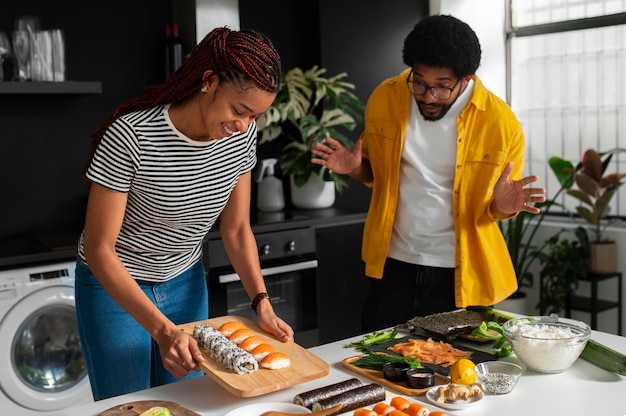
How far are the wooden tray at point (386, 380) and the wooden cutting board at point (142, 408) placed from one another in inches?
17.1

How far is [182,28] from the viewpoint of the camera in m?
4.23

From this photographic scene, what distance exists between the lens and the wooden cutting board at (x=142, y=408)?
63.6 inches

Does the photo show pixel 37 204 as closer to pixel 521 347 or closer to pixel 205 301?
pixel 205 301

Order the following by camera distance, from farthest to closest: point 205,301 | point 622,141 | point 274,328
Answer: point 622,141 → point 205,301 → point 274,328

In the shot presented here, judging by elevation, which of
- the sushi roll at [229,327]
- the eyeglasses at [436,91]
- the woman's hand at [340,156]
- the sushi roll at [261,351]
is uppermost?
the eyeglasses at [436,91]

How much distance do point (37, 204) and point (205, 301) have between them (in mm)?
2038

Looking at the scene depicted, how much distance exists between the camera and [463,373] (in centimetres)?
172

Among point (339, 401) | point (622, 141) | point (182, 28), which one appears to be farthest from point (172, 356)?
point (622, 141)

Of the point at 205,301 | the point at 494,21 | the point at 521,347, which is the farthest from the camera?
the point at 494,21

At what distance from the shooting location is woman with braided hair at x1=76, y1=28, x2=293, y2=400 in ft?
5.89

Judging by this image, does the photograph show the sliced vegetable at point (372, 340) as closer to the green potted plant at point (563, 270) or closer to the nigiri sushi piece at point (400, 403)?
the nigiri sushi piece at point (400, 403)

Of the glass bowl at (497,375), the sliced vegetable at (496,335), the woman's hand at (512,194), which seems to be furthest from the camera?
the woman's hand at (512,194)

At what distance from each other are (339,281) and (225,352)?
249cm

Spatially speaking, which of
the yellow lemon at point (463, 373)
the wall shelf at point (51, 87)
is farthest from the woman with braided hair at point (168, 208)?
the wall shelf at point (51, 87)
